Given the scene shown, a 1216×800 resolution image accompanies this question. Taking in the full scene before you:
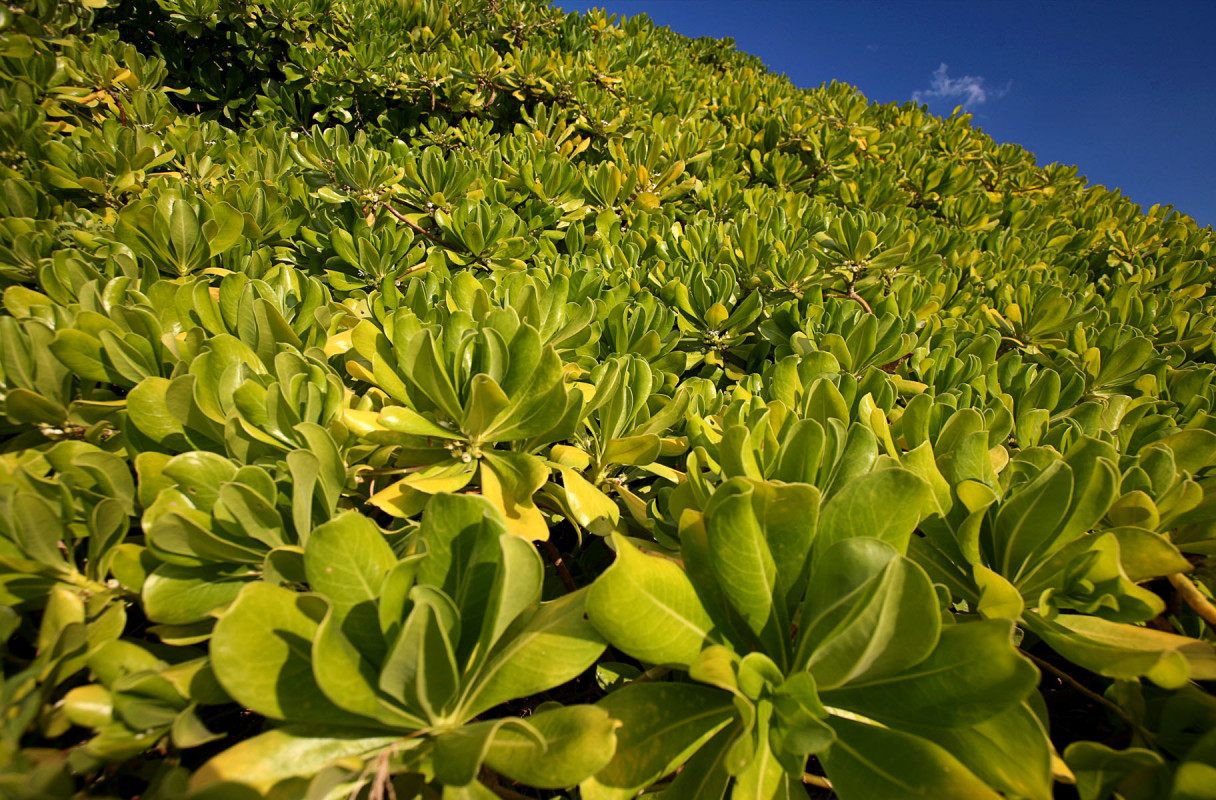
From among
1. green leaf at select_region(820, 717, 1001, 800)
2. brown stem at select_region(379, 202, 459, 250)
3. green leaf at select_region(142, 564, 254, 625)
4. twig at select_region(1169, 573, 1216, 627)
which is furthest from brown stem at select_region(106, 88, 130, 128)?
twig at select_region(1169, 573, 1216, 627)

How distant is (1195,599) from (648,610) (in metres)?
1.07

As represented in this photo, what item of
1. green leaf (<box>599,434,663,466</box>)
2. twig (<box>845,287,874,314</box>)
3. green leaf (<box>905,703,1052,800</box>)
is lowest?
green leaf (<box>905,703,1052,800</box>)

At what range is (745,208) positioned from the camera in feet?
9.57

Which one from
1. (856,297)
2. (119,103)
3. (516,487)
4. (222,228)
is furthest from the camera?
(119,103)

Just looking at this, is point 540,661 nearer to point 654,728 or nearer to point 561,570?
point 654,728

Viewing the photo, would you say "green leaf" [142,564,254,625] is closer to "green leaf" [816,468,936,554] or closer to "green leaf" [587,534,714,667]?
"green leaf" [587,534,714,667]

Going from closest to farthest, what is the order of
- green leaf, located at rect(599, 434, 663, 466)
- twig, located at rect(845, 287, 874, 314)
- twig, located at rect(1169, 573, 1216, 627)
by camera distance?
twig, located at rect(1169, 573, 1216, 627) → green leaf, located at rect(599, 434, 663, 466) → twig, located at rect(845, 287, 874, 314)

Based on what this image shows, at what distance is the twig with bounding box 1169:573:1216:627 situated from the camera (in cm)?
98

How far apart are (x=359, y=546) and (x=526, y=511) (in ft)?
1.23

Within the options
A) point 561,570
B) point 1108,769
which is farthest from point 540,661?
point 1108,769

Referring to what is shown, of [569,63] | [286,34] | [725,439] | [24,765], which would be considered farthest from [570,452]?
[286,34]

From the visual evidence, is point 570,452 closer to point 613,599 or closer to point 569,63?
point 613,599

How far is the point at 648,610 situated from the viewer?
79 cm

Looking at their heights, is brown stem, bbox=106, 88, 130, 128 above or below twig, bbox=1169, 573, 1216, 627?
below
